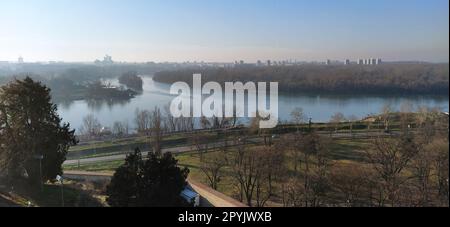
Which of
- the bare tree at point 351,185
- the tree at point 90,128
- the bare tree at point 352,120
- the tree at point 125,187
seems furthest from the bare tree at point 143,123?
the tree at point 125,187

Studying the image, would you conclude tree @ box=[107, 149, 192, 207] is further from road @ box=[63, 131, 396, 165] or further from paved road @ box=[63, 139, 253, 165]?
road @ box=[63, 131, 396, 165]

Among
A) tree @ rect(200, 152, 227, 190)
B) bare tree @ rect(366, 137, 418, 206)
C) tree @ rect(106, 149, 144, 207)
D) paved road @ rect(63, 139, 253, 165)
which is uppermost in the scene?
tree @ rect(106, 149, 144, 207)

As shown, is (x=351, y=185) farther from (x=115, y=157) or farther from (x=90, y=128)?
(x=90, y=128)

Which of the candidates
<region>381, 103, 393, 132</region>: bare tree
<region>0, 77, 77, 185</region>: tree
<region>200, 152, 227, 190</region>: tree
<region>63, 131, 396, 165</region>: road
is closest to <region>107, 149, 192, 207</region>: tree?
<region>0, 77, 77, 185</region>: tree

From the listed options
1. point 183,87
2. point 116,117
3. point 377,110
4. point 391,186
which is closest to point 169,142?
point 116,117

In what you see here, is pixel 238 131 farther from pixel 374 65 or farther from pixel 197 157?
pixel 374 65
